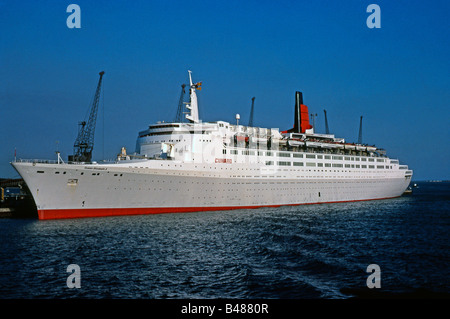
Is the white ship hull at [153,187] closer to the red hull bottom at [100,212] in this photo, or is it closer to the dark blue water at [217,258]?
the red hull bottom at [100,212]

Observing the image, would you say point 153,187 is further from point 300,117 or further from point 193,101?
point 300,117

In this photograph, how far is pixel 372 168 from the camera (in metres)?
57.3

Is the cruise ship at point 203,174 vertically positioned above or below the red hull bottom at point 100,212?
above

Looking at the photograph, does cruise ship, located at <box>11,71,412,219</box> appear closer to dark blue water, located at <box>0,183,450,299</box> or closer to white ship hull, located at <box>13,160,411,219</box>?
white ship hull, located at <box>13,160,411,219</box>

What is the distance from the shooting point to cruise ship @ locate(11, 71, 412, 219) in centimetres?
2909

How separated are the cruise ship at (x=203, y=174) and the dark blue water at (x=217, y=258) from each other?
8.52ft

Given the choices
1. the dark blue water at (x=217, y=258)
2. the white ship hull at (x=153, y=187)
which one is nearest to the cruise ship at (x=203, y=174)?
the white ship hull at (x=153, y=187)

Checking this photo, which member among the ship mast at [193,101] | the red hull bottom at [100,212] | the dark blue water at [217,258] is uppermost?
the ship mast at [193,101]

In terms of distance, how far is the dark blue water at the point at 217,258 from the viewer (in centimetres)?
1346

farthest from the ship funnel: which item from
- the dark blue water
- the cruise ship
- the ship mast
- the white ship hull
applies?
the dark blue water

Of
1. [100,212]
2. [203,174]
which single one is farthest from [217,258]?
[203,174]

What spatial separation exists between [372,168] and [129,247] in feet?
160

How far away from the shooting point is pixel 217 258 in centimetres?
1802
